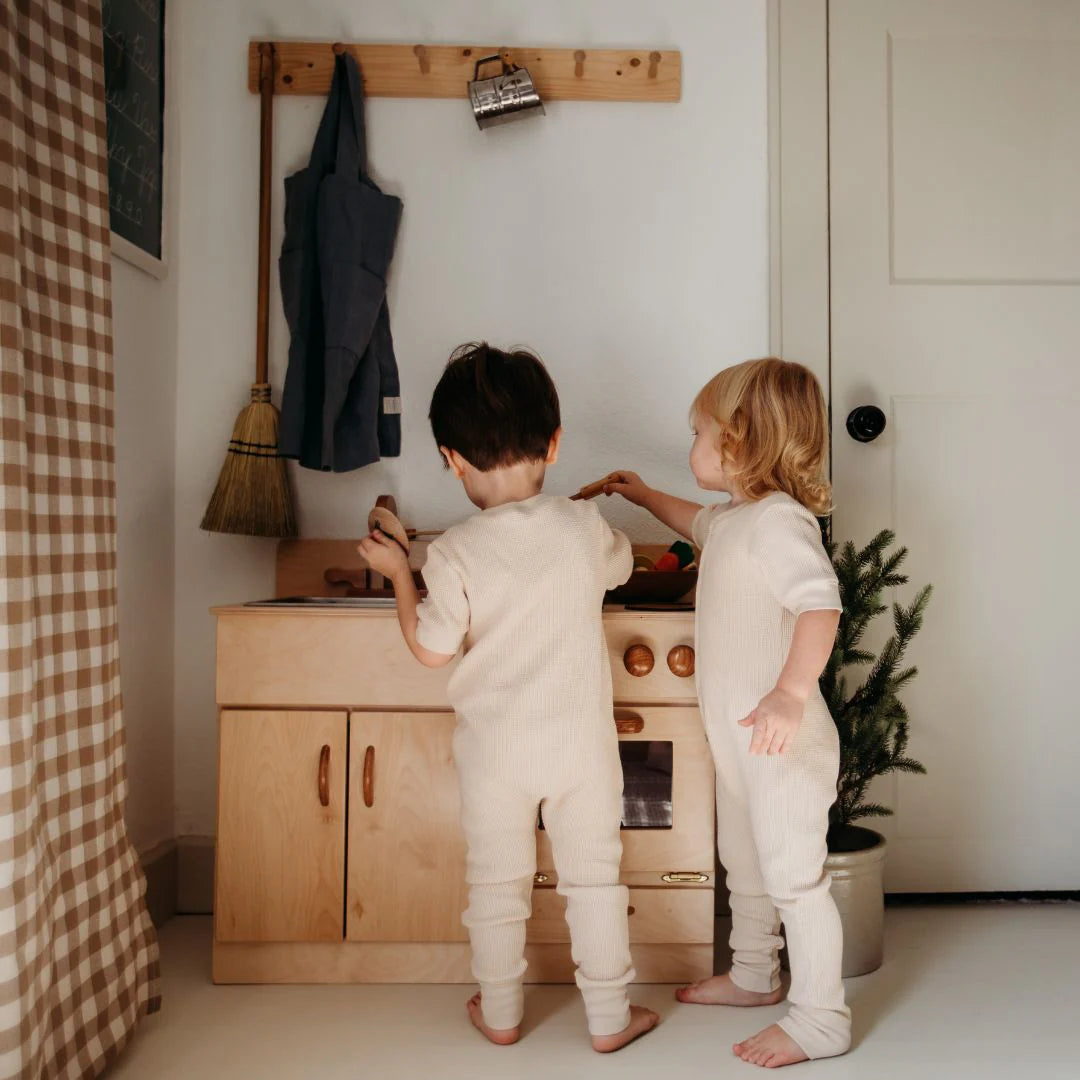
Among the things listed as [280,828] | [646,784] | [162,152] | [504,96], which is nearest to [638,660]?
[646,784]

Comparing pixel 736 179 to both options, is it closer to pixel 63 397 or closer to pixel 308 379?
pixel 308 379

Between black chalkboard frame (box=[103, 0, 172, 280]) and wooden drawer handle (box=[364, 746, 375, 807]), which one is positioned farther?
black chalkboard frame (box=[103, 0, 172, 280])

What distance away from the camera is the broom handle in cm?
215

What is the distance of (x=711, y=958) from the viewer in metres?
1.76

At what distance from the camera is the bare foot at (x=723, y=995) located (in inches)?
66.0

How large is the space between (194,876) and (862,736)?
1405 millimetres

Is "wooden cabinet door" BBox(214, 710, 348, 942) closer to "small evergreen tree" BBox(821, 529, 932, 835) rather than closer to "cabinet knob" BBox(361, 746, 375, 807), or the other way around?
"cabinet knob" BBox(361, 746, 375, 807)

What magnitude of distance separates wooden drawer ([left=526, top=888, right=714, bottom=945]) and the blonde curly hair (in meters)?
0.72

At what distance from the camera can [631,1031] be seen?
5.03 feet

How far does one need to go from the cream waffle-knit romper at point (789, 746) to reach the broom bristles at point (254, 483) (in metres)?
0.94

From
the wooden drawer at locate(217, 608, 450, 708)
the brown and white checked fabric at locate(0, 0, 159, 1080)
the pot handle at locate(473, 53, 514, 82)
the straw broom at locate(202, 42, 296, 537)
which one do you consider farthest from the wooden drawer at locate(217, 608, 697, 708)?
the pot handle at locate(473, 53, 514, 82)

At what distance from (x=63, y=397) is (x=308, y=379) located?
0.80 metres

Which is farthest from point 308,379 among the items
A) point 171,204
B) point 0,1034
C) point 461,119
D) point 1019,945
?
point 1019,945

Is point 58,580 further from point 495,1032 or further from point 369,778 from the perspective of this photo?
point 495,1032
